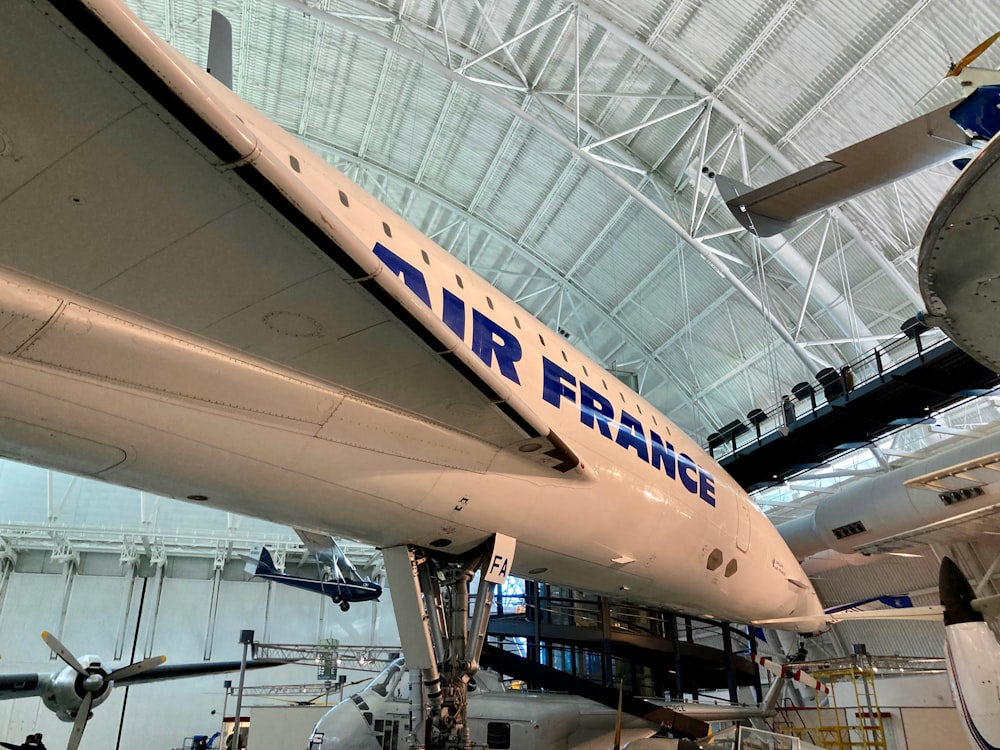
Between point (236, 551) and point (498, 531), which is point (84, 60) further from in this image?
point (236, 551)

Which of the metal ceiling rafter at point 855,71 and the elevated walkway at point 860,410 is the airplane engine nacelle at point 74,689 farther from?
the metal ceiling rafter at point 855,71

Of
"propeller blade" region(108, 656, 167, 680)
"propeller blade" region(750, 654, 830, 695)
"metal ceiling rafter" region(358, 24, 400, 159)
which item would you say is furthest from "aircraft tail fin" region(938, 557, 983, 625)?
"metal ceiling rafter" region(358, 24, 400, 159)

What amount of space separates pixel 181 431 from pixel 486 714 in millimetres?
8403

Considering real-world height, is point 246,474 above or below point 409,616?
above

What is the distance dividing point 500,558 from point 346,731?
593 cm

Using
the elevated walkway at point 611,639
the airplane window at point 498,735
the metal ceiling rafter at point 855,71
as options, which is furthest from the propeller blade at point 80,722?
the metal ceiling rafter at point 855,71

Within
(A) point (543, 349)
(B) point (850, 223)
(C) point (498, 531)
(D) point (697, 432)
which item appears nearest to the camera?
(C) point (498, 531)

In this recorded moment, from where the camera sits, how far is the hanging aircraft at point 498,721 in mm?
10266

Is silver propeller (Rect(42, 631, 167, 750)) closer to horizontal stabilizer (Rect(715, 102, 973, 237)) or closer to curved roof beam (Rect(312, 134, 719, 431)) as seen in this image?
horizontal stabilizer (Rect(715, 102, 973, 237))

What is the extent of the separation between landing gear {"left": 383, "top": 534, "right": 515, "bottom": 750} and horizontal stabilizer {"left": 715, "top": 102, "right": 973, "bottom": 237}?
20.9 feet

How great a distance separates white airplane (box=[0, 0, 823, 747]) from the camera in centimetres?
226

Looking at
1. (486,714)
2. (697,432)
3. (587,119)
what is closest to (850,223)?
(587,119)

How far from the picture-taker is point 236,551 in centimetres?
2578

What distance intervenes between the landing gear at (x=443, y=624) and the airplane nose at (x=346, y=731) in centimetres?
416
